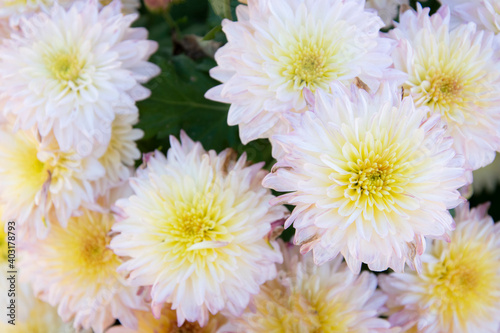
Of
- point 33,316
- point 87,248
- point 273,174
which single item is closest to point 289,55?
point 273,174

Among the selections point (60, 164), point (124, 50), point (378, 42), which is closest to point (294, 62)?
point (378, 42)

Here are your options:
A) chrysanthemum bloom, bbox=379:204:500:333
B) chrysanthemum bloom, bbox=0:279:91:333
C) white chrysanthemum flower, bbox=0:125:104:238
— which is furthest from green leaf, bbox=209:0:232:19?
chrysanthemum bloom, bbox=0:279:91:333

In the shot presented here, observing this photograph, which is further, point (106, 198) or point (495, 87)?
point (106, 198)

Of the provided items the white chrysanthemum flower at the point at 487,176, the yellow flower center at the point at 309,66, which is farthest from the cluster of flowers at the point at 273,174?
the white chrysanthemum flower at the point at 487,176

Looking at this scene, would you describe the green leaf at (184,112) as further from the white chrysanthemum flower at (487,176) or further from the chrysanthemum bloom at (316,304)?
the white chrysanthemum flower at (487,176)

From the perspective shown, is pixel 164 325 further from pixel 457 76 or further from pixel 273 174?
pixel 457 76

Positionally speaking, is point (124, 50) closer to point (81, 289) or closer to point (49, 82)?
point (49, 82)

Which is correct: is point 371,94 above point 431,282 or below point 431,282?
above
